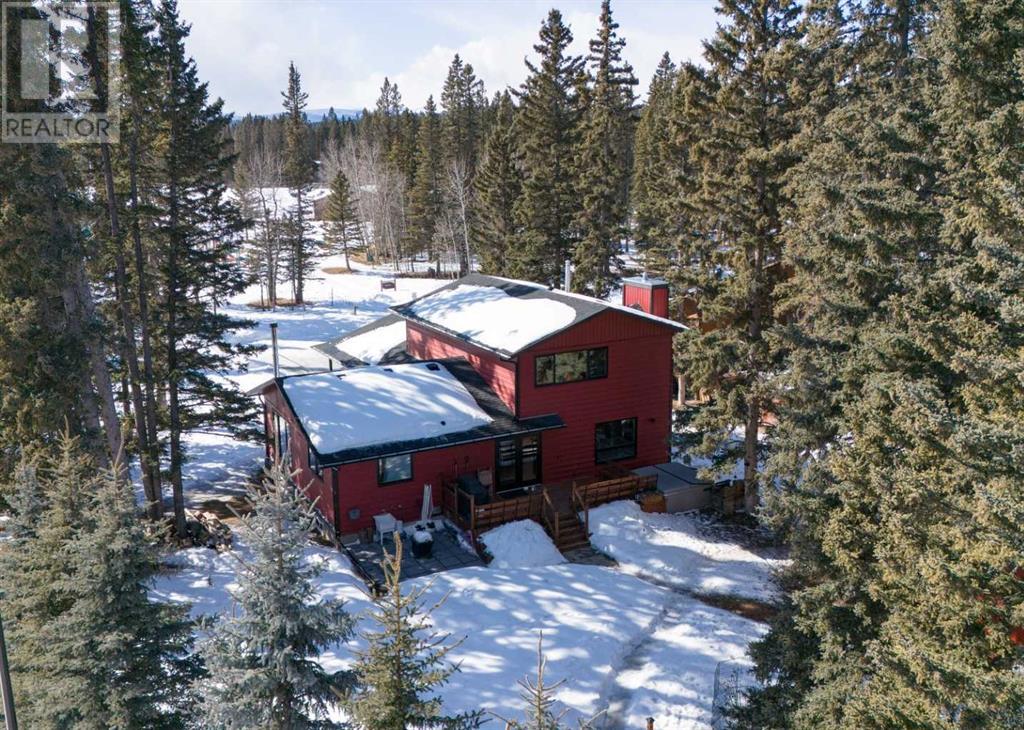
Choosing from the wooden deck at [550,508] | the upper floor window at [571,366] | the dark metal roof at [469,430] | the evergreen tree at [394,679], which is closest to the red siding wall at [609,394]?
the upper floor window at [571,366]

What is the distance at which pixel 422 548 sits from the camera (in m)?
18.2

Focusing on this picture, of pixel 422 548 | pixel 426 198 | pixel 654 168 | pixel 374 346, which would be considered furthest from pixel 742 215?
pixel 426 198

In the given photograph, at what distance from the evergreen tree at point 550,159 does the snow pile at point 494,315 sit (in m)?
9.68

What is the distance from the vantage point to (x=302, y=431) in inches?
757

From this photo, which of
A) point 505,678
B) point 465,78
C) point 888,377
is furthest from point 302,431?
point 465,78

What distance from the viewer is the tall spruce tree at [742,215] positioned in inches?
728

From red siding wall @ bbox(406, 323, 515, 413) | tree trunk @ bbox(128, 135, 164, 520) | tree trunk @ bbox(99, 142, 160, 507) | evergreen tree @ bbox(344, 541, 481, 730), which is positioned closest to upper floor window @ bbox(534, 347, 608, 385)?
red siding wall @ bbox(406, 323, 515, 413)

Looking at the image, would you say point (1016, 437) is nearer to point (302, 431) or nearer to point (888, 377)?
point (888, 377)

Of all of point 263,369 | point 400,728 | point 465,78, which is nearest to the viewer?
point 400,728

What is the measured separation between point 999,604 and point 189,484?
22.1 metres

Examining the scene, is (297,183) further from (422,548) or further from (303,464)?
(422,548)

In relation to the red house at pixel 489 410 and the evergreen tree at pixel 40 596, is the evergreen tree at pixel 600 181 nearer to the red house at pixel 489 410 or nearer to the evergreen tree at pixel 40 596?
the red house at pixel 489 410

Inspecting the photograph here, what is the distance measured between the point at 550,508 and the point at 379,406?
18.3 ft

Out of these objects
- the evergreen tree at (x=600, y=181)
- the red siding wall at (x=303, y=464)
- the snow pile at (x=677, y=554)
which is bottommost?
the snow pile at (x=677, y=554)
